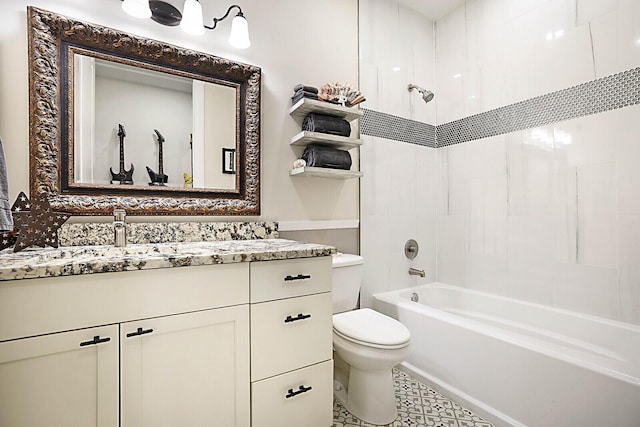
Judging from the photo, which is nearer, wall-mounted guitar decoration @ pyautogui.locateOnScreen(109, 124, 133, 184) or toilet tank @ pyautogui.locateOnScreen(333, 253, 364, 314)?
wall-mounted guitar decoration @ pyautogui.locateOnScreen(109, 124, 133, 184)

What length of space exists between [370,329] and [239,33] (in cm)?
172

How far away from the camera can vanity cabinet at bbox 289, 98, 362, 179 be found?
1.83m

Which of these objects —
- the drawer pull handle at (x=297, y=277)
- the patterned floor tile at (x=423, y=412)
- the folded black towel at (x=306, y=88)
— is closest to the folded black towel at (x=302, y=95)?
the folded black towel at (x=306, y=88)

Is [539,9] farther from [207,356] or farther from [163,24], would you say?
[207,356]

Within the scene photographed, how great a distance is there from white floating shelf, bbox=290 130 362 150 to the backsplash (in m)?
0.53

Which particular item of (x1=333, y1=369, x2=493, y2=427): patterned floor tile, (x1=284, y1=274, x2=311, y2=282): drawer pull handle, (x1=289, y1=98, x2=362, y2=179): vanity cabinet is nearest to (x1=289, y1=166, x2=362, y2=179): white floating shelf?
(x1=289, y1=98, x2=362, y2=179): vanity cabinet

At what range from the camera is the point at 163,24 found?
61.2 inches

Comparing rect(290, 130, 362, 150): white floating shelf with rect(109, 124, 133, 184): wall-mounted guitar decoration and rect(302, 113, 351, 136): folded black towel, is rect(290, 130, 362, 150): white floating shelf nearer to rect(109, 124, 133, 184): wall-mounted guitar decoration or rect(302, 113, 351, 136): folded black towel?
rect(302, 113, 351, 136): folded black towel

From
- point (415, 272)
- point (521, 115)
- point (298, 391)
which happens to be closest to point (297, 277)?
point (298, 391)

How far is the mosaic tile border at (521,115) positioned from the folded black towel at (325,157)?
1.41 feet

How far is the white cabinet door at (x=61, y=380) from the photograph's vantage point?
0.86 meters

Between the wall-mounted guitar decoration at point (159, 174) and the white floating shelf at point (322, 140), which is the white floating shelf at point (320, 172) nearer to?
the white floating shelf at point (322, 140)

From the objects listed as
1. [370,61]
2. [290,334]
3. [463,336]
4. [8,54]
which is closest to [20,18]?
[8,54]

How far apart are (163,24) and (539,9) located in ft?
7.69
